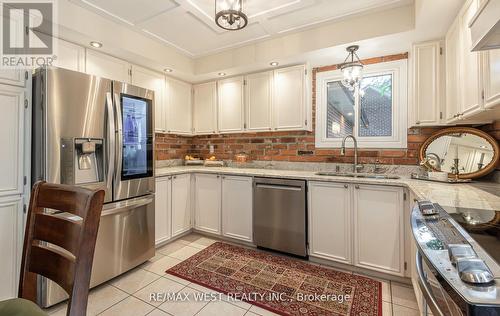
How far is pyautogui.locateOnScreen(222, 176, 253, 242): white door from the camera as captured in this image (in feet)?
9.25

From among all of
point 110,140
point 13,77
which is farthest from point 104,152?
point 13,77

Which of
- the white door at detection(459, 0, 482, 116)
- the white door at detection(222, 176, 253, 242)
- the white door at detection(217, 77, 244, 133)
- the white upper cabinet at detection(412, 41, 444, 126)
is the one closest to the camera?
the white door at detection(459, 0, 482, 116)

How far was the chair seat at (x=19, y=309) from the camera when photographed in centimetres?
76

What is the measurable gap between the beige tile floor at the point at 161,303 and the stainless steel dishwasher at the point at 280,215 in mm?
872

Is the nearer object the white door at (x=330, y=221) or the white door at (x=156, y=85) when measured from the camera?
the white door at (x=330, y=221)

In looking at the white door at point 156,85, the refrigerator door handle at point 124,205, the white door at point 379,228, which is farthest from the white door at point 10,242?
the white door at point 379,228

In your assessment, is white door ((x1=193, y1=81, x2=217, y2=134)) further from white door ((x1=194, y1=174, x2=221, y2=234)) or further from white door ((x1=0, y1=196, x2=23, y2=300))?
white door ((x1=0, y1=196, x2=23, y2=300))

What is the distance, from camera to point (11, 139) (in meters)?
1.69

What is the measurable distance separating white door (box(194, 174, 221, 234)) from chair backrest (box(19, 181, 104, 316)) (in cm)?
212

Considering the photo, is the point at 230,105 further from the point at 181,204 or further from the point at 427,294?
the point at 427,294

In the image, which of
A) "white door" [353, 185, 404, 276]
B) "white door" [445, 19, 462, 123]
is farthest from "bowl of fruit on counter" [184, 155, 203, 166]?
"white door" [445, 19, 462, 123]

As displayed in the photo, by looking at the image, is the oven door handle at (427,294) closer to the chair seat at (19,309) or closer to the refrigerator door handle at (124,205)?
the chair seat at (19,309)

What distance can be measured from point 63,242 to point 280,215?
204cm

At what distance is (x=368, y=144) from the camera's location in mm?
2740
